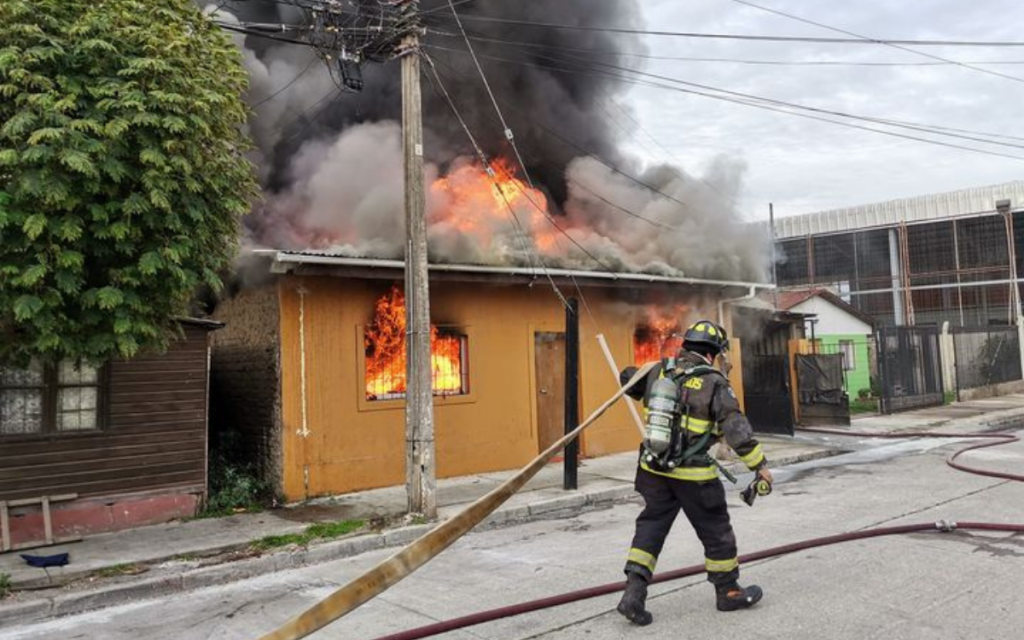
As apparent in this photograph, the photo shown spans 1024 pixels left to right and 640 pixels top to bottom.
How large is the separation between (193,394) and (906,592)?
7317mm

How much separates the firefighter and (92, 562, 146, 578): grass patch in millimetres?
4277

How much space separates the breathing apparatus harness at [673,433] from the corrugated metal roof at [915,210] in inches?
1359

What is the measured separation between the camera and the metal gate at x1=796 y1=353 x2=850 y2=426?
1564 cm

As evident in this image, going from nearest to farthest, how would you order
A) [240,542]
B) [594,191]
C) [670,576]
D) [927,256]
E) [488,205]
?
1. [670,576]
2. [240,542]
3. [488,205]
4. [594,191]
5. [927,256]

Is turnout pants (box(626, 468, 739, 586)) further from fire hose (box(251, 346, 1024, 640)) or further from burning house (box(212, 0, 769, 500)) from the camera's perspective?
burning house (box(212, 0, 769, 500))

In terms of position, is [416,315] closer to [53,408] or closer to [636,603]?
[53,408]

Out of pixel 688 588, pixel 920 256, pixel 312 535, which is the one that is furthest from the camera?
pixel 920 256

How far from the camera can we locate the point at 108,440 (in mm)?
8031

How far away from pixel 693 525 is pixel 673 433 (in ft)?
1.84

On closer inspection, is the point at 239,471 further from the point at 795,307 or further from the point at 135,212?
the point at 795,307

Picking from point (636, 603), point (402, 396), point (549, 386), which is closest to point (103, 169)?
point (636, 603)

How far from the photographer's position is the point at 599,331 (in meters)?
12.7

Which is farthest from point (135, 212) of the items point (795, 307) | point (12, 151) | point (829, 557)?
point (795, 307)

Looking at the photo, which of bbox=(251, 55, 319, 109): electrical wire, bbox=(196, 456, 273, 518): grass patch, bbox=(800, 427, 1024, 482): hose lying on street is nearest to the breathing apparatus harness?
bbox=(196, 456, 273, 518): grass patch
